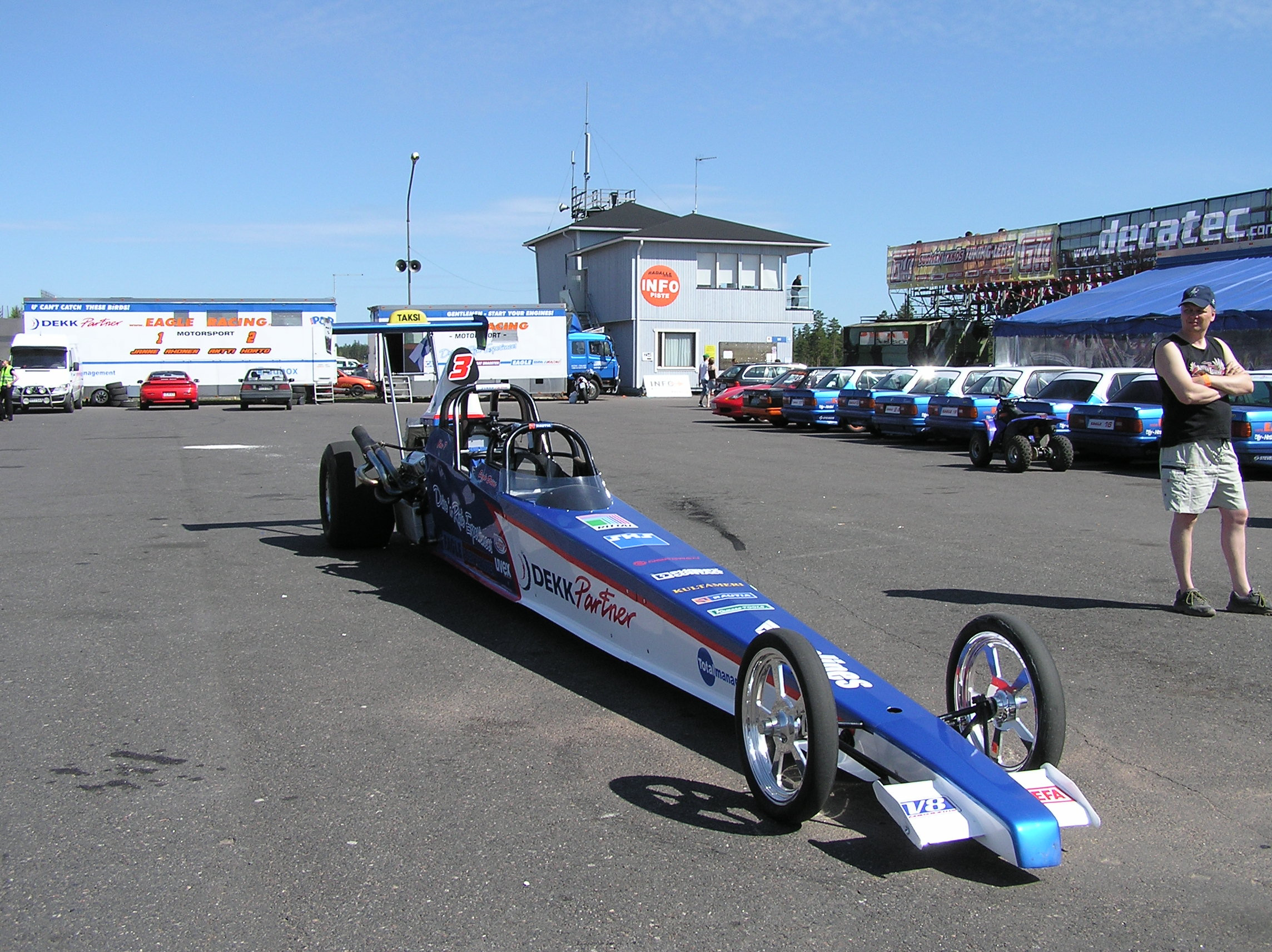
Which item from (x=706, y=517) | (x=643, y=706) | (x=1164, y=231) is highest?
(x=1164, y=231)

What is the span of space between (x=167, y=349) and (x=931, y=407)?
A: 31.0 meters

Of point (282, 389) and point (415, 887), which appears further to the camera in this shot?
point (282, 389)

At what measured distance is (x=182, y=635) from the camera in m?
6.48

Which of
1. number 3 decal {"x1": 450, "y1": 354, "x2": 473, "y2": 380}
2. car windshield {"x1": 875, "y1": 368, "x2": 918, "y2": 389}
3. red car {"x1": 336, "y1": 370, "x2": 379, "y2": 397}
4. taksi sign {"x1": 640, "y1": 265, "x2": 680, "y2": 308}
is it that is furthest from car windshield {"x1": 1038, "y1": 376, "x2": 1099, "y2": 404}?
red car {"x1": 336, "y1": 370, "x2": 379, "y2": 397}

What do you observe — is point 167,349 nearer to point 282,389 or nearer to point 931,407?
point 282,389

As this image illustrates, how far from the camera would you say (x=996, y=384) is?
67.5ft

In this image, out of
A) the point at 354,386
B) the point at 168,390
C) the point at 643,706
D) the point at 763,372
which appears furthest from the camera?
the point at 354,386

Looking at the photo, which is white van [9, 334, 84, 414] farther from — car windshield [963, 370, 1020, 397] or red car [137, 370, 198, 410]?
car windshield [963, 370, 1020, 397]

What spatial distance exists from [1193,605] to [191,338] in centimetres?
4023

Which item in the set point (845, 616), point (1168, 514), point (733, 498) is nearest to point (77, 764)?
point (845, 616)

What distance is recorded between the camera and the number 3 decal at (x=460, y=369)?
30.8ft

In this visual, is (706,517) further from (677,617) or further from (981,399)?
(981,399)

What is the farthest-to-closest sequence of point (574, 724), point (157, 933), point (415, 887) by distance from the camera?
point (574, 724) < point (415, 887) < point (157, 933)

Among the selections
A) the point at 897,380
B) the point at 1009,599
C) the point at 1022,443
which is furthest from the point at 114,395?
the point at 1009,599
